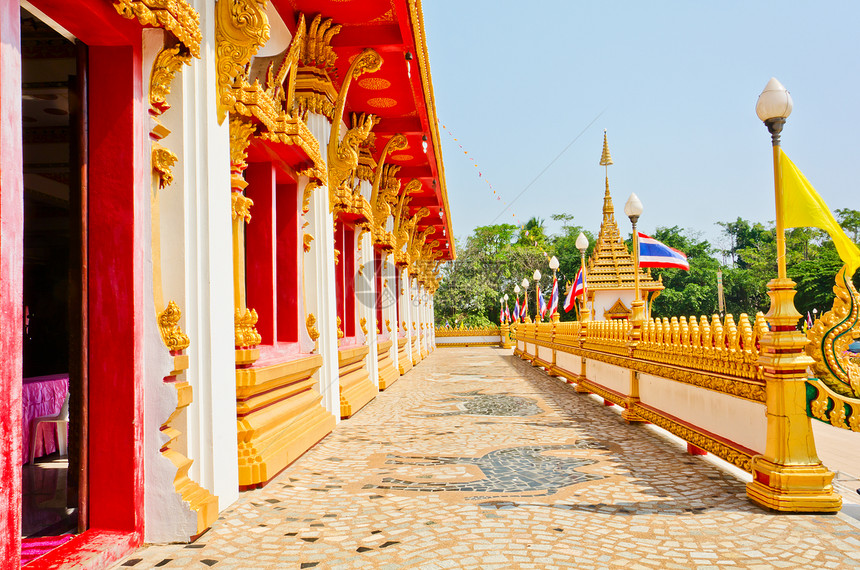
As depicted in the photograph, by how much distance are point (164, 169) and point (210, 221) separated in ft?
1.54

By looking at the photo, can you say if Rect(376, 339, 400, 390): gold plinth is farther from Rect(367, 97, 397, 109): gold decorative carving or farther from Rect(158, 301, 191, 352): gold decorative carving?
Rect(158, 301, 191, 352): gold decorative carving

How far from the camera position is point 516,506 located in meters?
4.14

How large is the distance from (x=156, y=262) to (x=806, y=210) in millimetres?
4412

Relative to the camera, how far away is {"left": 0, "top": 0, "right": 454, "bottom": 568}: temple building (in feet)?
10.1

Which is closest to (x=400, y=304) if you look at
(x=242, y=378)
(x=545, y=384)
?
(x=545, y=384)

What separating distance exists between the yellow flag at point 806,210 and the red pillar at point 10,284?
467 centimetres

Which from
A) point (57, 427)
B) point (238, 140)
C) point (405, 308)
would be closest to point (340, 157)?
point (238, 140)

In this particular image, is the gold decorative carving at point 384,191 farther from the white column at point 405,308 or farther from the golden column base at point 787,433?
the golden column base at point 787,433

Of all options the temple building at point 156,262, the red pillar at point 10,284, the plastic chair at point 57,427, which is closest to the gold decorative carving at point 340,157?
the temple building at point 156,262

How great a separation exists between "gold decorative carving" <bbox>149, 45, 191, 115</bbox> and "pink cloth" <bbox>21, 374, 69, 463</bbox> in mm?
3376

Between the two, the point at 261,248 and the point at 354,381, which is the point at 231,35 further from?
the point at 354,381

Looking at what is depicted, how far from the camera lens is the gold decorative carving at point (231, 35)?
412 centimetres

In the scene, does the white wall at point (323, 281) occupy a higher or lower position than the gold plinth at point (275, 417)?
higher

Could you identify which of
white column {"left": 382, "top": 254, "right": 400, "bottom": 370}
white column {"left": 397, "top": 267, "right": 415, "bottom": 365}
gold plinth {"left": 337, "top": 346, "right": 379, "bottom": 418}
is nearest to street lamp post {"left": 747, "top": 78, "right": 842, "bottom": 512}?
gold plinth {"left": 337, "top": 346, "right": 379, "bottom": 418}
